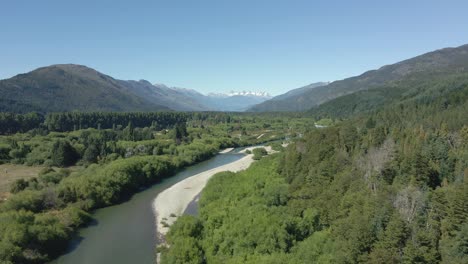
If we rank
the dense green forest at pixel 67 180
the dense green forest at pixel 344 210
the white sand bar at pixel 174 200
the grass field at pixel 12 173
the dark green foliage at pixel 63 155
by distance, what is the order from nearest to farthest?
the dense green forest at pixel 344 210 → the dense green forest at pixel 67 180 → the white sand bar at pixel 174 200 → the grass field at pixel 12 173 → the dark green foliage at pixel 63 155

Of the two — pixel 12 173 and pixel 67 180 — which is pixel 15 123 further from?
pixel 67 180

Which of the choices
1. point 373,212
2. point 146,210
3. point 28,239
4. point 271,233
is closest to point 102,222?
point 146,210

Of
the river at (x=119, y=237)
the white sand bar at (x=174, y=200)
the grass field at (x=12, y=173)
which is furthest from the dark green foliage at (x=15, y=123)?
the river at (x=119, y=237)

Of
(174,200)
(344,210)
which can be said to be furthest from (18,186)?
(344,210)

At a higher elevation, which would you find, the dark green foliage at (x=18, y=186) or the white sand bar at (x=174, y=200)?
the dark green foliage at (x=18, y=186)

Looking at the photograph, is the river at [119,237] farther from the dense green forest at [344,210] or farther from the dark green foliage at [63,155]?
the dark green foliage at [63,155]

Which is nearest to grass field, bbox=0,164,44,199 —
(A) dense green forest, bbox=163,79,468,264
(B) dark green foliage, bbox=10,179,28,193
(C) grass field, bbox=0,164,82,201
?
(C) grass field, bbox=0,164,82,201

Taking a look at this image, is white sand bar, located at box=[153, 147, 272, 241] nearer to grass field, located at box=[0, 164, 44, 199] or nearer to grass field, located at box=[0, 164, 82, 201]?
grass field, located at box=[0, 164, 82, 201]
